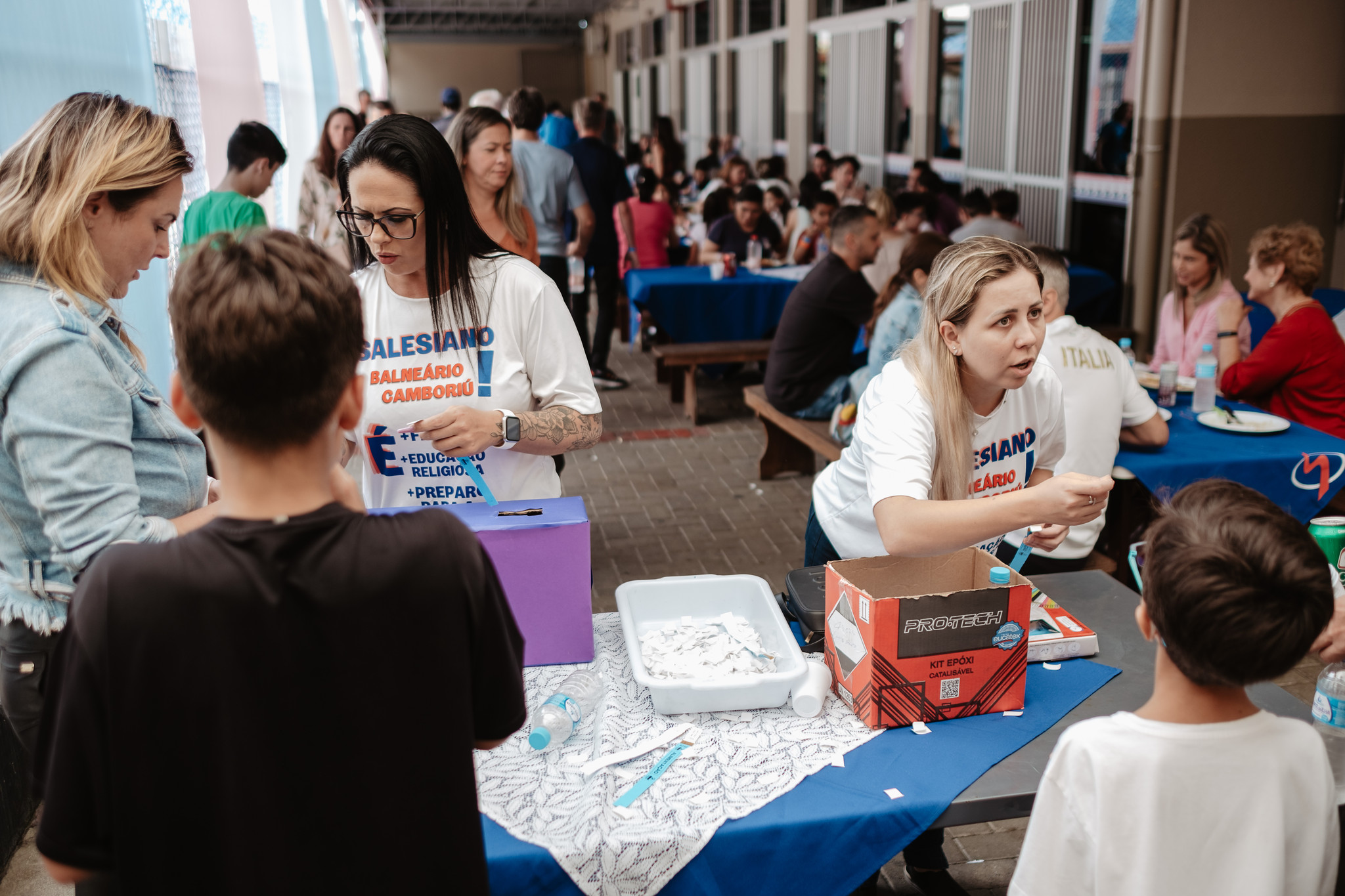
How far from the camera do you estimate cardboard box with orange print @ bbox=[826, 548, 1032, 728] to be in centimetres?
160

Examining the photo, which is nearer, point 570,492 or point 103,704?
point 103,704

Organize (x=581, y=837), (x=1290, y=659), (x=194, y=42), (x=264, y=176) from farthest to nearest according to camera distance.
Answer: (x=194, y=42) → (x=264, y=176) → (x=581, y=837) → (x=1290, y=659)

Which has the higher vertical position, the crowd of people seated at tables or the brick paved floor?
the crowd of people seated at tables

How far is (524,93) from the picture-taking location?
5.80 metres

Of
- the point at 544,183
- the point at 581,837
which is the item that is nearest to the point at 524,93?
the point at 544,183

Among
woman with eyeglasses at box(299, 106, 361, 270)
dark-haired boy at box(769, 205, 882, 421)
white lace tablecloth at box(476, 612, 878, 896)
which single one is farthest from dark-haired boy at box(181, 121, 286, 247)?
white lace tablecloth at box(476, 612, 878, 896)

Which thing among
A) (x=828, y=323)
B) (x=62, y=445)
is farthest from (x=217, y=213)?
(x=62, y=445)

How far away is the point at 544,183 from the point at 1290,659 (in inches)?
210

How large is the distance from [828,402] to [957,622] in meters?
3.43

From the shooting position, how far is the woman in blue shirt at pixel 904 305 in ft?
14.0

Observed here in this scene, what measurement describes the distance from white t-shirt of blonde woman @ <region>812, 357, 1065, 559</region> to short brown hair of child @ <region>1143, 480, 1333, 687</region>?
1.62ft

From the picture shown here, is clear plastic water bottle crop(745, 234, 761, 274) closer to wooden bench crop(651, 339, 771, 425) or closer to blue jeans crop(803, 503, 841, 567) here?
wooden bench crop(651, 339, 771, 425)

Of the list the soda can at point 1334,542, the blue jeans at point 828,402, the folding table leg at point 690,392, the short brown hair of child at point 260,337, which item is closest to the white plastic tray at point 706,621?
the short brown hair of child at point 260,337

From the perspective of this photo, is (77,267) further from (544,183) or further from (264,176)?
(544,183)
